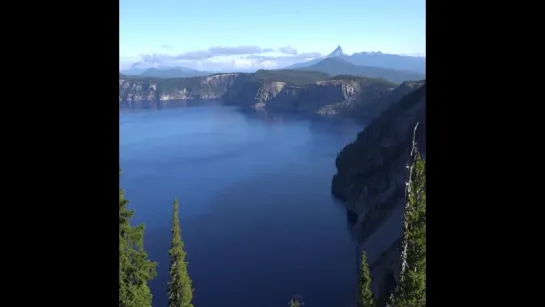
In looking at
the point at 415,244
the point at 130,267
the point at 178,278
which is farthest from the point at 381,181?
the point at 130,267

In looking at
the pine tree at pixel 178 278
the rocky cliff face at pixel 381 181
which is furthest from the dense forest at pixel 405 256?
the rocky cliff face at pixel 381 181

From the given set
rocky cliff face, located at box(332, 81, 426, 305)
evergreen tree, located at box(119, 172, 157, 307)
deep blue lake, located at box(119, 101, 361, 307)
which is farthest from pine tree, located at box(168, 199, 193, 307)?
rocky cliff face, located at box(332, 81, 426, 305)

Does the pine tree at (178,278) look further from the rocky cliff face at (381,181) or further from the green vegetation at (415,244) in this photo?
the rocky cliff face at (381,181)

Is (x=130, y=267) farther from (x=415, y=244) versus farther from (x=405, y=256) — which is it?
(x=405, y=256)

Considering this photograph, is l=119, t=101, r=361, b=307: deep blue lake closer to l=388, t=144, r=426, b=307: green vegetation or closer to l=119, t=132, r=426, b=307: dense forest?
l=119, t=132, r=426, b=307: dense forest
